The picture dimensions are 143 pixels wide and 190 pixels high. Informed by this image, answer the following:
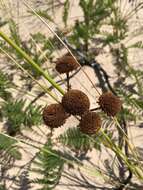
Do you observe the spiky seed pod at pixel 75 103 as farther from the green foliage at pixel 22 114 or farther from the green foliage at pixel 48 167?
the green foliage at pixel 22 114

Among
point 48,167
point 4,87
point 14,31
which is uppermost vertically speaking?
point 14,31

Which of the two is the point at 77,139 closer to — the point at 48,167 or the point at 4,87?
the point at 48,167

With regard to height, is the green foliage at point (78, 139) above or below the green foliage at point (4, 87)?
below

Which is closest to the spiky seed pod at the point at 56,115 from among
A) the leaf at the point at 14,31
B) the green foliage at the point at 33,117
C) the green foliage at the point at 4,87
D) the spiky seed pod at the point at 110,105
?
the spiky seed pod at the point at 110,105

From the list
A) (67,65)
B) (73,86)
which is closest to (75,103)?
(67,65)

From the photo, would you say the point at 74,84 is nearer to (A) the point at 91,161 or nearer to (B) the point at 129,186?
(A) the point at 91,161

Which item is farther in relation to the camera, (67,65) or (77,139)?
(77,139)

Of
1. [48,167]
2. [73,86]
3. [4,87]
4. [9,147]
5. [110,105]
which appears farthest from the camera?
[73,86]
